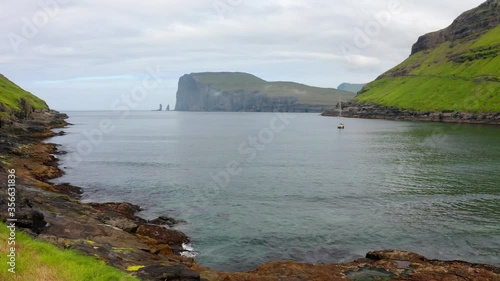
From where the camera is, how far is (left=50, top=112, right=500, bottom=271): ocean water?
1425 inches

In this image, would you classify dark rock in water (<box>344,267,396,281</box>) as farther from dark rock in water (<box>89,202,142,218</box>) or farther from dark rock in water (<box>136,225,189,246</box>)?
dark rock in water (<box>89,202,142,218</box>)

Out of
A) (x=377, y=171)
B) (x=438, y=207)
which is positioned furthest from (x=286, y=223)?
(x=377, y=171)

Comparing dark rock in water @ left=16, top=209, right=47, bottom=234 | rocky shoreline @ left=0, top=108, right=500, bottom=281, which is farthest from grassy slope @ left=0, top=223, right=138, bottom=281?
dark rock in water @ left=16, top=209, right=47, bottom=234

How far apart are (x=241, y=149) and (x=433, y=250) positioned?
80824 mm

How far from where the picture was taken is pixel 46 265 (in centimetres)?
1627

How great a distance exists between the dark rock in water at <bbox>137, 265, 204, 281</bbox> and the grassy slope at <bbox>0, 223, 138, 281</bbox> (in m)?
2.61

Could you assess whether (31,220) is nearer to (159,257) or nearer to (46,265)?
(159,257)

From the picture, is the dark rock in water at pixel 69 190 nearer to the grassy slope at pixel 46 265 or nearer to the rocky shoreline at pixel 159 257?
the rocky shoreline at pixel 159 257

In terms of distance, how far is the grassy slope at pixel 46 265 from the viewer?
1494 cm

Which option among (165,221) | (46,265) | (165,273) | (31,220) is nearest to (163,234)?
(165,221)

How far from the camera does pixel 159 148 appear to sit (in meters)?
119

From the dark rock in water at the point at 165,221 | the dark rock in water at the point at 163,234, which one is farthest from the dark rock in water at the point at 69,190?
the dark rock in water at the point at 163,234

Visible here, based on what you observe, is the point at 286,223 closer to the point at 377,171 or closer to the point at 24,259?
the point at 24,259

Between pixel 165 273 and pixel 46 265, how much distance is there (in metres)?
7.04
